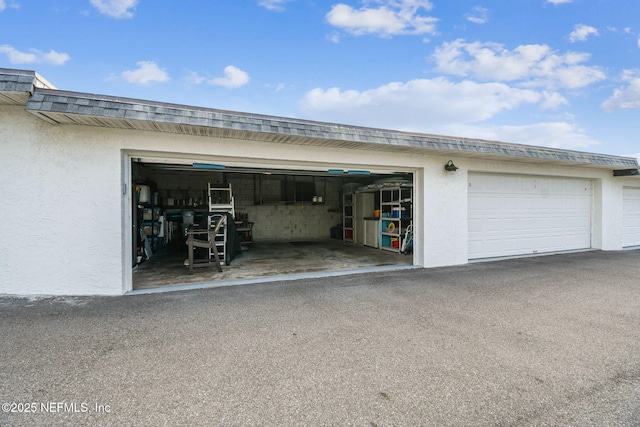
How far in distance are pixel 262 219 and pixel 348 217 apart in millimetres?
3695

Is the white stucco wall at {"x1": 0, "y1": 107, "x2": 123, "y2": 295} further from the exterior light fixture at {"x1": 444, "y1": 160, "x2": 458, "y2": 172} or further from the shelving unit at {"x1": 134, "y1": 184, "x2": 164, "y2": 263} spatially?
the exterior light fixture at {"x1": 444, "y1": 160, "x2": 458, "y2": 172}

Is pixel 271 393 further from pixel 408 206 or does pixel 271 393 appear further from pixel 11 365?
pixel 408 206

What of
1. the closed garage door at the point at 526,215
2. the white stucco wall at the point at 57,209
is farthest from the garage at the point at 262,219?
the closed garage door at the point at 526,215

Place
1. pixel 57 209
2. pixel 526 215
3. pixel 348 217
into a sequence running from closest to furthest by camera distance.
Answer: pixel 57 209 < pixel 526 215 < pixel 348 217

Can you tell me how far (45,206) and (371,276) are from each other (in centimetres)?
540

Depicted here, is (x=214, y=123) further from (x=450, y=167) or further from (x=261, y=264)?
(x=450, y=167)

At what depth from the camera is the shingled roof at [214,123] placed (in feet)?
11.6

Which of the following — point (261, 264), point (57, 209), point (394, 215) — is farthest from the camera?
point (394, 215)

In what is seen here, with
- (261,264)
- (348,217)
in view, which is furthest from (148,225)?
(348,217)

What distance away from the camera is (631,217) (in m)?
9.75

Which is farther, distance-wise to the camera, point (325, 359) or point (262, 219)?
point (262, 219)

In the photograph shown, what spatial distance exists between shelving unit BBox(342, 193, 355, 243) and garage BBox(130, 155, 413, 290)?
43 millimetres

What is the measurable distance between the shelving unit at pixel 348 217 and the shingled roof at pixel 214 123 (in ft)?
18.8

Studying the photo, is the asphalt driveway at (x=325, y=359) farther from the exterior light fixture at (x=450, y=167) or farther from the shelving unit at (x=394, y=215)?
the shelving unit at (x=394, y=215)
